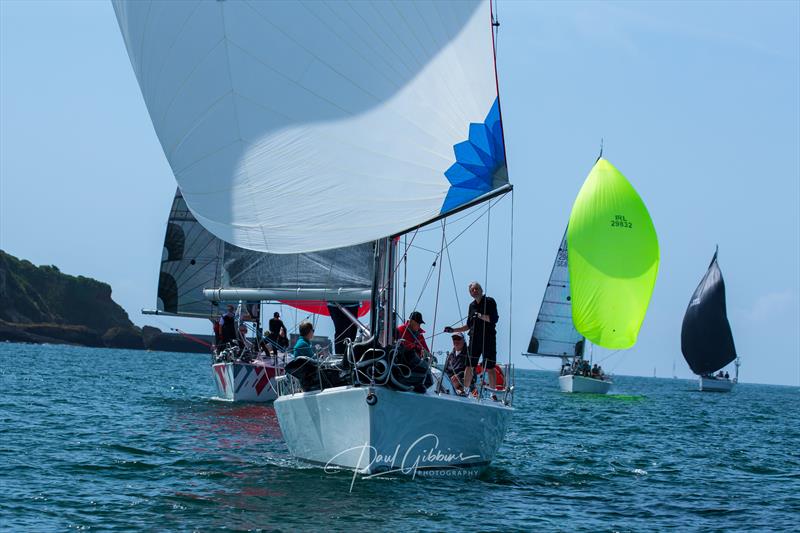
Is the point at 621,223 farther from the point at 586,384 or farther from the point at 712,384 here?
the point at 712,384

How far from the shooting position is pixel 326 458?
47.1 ft

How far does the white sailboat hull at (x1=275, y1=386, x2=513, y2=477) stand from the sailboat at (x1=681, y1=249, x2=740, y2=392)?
59270 millimetres

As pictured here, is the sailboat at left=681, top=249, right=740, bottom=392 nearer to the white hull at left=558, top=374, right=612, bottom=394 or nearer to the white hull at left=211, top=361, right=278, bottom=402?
the white hull at left=558, top=374, right=612, bottom=394

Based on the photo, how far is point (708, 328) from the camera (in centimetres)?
7238

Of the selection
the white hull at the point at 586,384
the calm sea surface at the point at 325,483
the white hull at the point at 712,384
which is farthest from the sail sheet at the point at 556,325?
the calm sea surface at the point at 325,483

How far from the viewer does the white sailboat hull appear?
13.5m

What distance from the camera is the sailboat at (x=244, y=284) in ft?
67.3

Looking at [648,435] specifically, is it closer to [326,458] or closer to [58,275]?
[326,458]

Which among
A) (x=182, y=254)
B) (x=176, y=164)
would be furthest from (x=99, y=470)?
(x=182, y=254)

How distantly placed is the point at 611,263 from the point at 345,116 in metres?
30.8

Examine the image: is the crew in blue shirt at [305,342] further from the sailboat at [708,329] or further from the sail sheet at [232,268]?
the sailboat at [708,329]

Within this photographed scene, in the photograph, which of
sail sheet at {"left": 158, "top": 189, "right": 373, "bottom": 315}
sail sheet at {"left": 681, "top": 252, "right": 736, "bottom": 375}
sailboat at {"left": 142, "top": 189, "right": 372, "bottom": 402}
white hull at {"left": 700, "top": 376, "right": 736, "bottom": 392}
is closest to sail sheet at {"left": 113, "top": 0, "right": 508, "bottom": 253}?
sailboat at {"left": 142, "top": 189, "right": 372, "bottom": 402}

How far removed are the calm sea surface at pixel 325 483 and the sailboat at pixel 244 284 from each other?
7.27 ft

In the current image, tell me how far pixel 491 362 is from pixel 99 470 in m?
5.33
